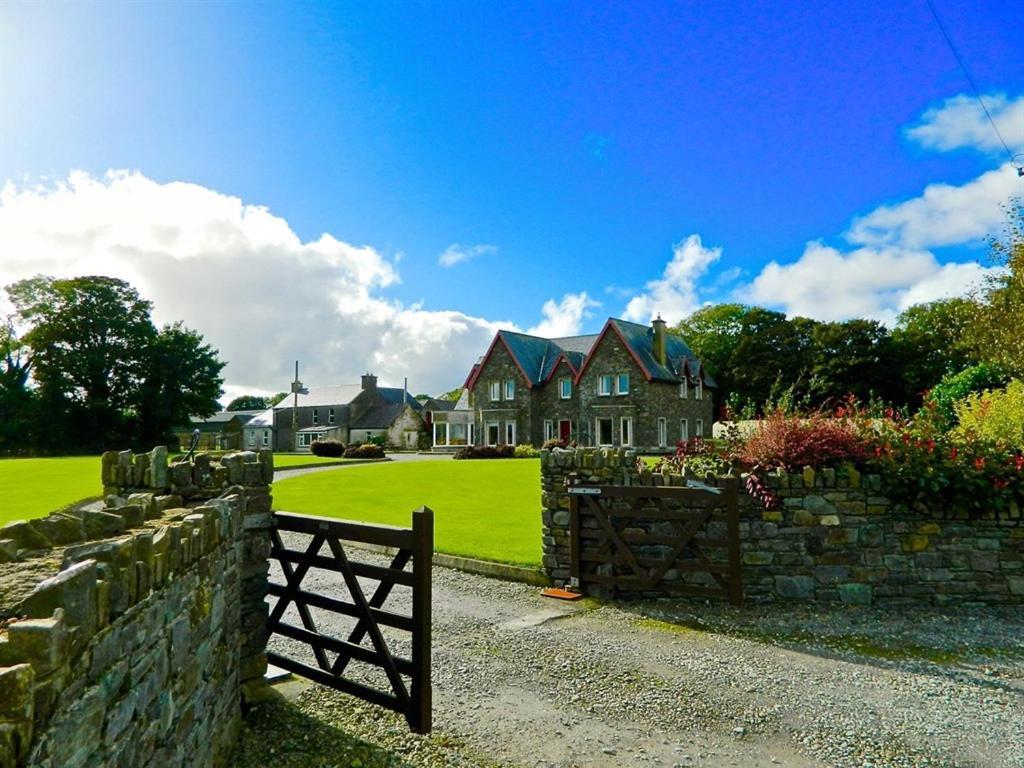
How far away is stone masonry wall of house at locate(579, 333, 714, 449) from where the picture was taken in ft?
139

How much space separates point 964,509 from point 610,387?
35148 mm

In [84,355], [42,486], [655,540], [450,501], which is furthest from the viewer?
[84,355]

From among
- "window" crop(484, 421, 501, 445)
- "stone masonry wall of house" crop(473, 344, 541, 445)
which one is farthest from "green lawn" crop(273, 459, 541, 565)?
"window" crop(484, 421, 501, 445)

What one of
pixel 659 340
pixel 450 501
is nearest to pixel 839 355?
pixel 659 340

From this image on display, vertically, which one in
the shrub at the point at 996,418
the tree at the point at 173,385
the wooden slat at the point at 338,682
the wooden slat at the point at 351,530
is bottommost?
the wooden slat at the point at 338,682

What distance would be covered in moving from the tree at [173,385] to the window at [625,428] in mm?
A: 34900

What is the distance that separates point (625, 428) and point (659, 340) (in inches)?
285

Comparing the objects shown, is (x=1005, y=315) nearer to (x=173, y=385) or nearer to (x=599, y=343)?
(x=599, y=343)

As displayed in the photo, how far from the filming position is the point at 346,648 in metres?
5.51

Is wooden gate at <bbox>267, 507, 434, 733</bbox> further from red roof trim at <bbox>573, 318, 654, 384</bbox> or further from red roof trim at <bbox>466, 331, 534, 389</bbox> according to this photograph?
red roof trim at <bbox>466, 331, 534, 389</bbox>

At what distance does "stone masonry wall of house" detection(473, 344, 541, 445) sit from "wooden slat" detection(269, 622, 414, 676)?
134 ft

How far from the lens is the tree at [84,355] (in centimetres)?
4694

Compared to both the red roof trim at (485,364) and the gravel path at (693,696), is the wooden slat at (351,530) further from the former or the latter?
the red roof trim at (485,364)

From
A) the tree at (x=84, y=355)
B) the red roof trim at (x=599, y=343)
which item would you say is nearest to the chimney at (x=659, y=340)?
the red roof trim at (x=599, y=343)
